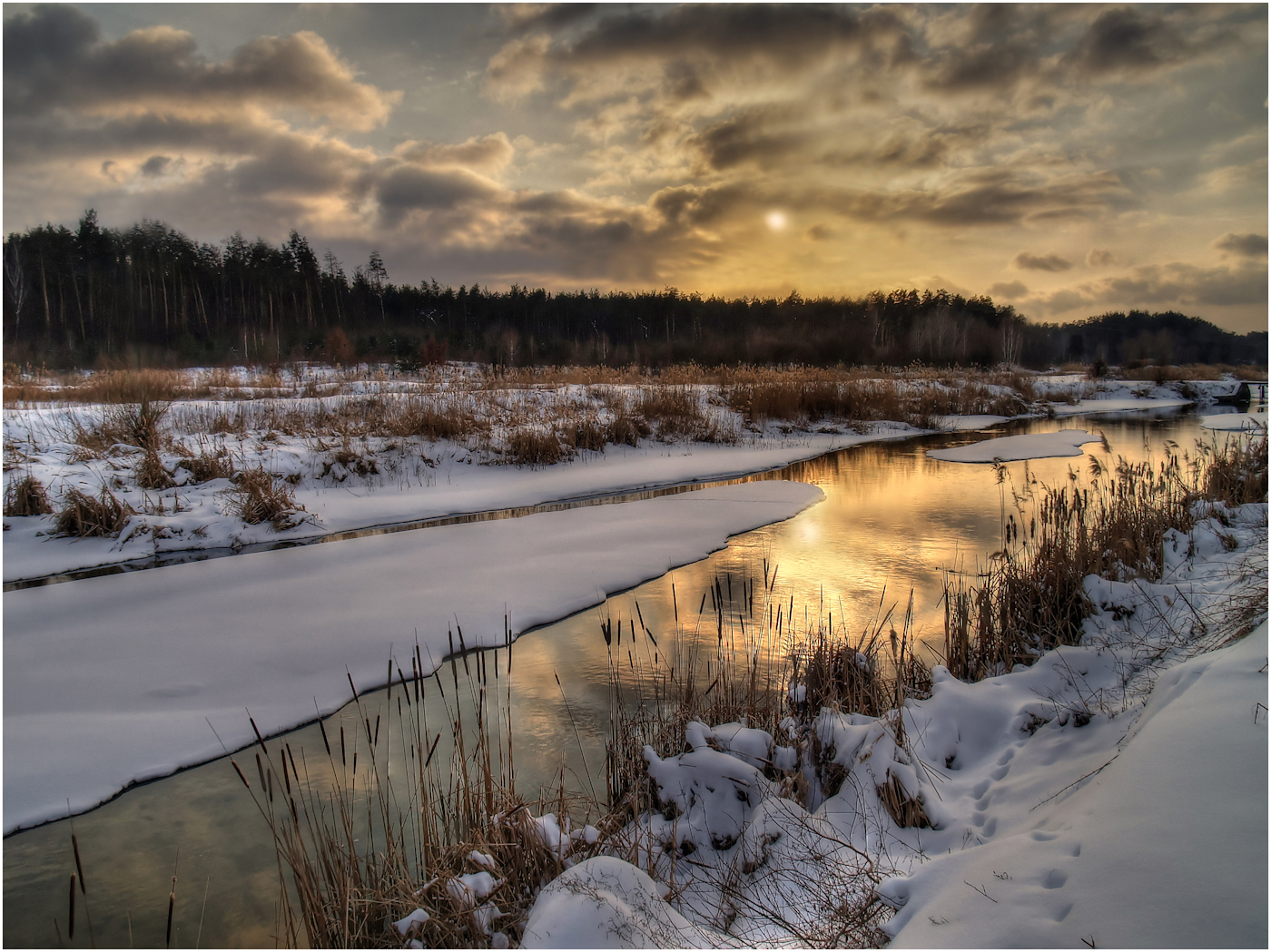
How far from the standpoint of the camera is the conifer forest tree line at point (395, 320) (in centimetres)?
4288

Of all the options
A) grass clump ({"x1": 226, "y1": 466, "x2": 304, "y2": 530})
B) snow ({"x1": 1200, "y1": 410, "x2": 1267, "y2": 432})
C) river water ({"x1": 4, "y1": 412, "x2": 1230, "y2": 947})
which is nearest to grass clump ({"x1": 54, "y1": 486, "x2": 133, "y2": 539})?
grass clump ({"x1": 226, "y1": 466, "x2": 304, "y2": 530})

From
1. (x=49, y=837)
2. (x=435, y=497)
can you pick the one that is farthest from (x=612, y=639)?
(x=435, y=497)

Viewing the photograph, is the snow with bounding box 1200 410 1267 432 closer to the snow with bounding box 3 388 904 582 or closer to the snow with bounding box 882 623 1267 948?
the snow with bounding box 3 388 904 582

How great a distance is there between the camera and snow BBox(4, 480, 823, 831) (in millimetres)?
3242

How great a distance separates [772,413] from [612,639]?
44.1 feet

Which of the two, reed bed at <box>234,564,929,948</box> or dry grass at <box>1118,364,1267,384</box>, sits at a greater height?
dry grass at <box>1118,364,1267,384</box>

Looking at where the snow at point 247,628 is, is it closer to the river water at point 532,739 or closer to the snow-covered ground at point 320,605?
the snow-covered ground at point 320,605

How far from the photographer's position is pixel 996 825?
2.23 m

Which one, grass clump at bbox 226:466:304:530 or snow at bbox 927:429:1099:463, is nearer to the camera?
grass clump at bbox 226:466:304:530

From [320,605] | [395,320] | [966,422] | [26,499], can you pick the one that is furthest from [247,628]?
[395,320]

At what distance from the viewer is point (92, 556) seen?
6.38 meters

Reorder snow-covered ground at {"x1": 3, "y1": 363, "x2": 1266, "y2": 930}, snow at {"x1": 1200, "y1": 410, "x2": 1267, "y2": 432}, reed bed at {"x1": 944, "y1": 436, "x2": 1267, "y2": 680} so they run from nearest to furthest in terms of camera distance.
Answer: snow-covered ground at {"x1": 3, "y1": 363, "x2": 1266, "y2": 930} → reed bed at {"x1": 944, "y1": 436, "x2": 1267, "y2": 680} → snow at {"x1": 1200, "y1": 410, "x2": 1267, "y2": 432}

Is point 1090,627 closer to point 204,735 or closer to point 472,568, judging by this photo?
point 472,568

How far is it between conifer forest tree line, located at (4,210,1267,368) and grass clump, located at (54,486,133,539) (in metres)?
25.3
